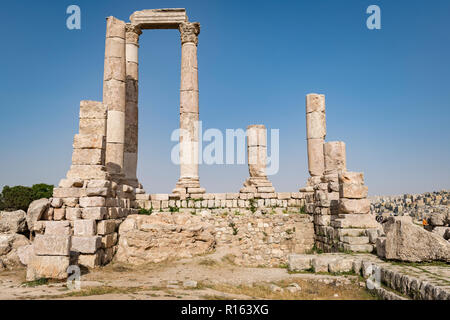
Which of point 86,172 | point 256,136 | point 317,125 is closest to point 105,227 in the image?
point 86,172

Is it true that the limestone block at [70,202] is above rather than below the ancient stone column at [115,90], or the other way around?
below

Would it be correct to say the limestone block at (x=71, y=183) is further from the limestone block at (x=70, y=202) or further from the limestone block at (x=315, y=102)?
the limestone block at (x=315, y=102)

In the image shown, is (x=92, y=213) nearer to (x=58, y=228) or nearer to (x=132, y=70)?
(x=58, y=228)

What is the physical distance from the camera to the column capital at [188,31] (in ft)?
56.4

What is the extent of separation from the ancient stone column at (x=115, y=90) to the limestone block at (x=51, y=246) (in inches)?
255

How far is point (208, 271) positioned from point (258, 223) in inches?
186

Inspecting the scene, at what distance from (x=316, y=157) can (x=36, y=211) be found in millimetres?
12102

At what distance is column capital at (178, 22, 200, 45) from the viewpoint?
1720cm

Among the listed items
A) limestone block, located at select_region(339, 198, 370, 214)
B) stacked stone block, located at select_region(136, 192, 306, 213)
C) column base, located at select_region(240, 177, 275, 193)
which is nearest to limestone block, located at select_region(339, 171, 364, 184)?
limestone block, located at select_region(339, 198, 370, 214)

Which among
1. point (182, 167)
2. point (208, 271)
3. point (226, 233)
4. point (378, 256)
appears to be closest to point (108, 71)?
point (182, 167)

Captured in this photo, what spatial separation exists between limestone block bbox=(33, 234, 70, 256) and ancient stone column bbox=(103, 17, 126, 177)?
21.3ft

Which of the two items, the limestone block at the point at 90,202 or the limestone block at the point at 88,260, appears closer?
the limestone block at the point at 88,260

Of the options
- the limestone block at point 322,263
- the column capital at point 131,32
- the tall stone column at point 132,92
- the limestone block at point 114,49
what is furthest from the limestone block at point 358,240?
the column capital at point 131,32

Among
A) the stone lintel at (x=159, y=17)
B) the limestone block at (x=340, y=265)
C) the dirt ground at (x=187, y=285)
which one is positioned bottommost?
the dirt ground at (x=187, y=285)
